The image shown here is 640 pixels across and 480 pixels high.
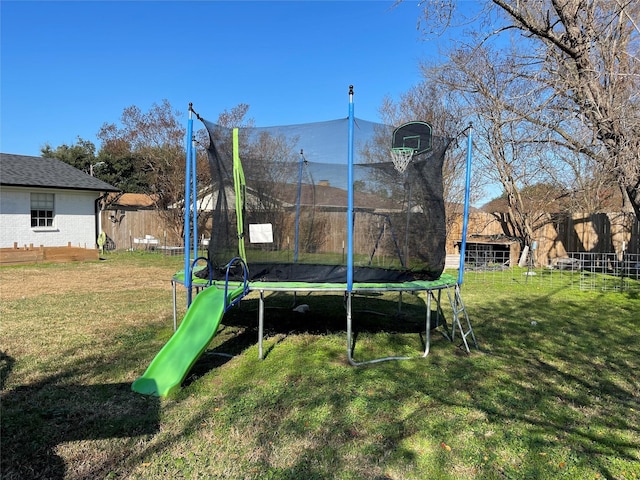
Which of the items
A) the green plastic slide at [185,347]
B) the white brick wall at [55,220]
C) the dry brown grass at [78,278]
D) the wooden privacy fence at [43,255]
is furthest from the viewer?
the white brick wall at [55,220]

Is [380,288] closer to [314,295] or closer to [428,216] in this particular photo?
[428,216]

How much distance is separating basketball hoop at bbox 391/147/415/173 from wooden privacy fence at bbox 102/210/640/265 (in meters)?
8.59

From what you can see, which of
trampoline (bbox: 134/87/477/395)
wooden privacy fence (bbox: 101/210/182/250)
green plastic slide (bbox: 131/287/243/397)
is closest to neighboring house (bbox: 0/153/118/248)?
wooden privacy fence (bbox: 101/210/182/250)

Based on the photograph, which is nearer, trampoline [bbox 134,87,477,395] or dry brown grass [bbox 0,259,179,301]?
trampoline [bbox 134,87,477,395]

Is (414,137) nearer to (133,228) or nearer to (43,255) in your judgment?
(43,255)

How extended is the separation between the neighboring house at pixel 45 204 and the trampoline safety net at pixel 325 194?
10.9 metres

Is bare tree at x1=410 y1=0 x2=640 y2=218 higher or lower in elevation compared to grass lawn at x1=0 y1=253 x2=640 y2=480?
higher

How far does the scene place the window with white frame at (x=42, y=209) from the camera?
1333 cm

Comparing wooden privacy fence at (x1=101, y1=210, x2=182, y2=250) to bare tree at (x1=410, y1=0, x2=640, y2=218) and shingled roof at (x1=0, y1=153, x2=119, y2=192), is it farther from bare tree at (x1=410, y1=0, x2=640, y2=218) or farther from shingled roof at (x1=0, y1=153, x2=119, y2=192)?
bare tree at (x1=410, y1=0, x2=640, y2=218)

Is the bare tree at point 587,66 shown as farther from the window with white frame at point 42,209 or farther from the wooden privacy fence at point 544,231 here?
the window with white frame at point 42,209

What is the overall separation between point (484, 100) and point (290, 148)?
24.0ft

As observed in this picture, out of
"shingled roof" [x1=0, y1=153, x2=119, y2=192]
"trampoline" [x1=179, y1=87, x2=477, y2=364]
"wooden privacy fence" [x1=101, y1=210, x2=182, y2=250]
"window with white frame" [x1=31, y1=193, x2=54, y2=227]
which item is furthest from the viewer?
"wooden privacy fence" [x1=101, y1=210, x2=182, y2=250]

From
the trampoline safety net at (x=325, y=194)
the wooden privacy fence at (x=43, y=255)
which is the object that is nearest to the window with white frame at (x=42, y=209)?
the wooden privacy fence at (x=43, y=255)

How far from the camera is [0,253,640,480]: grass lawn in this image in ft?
7.38
